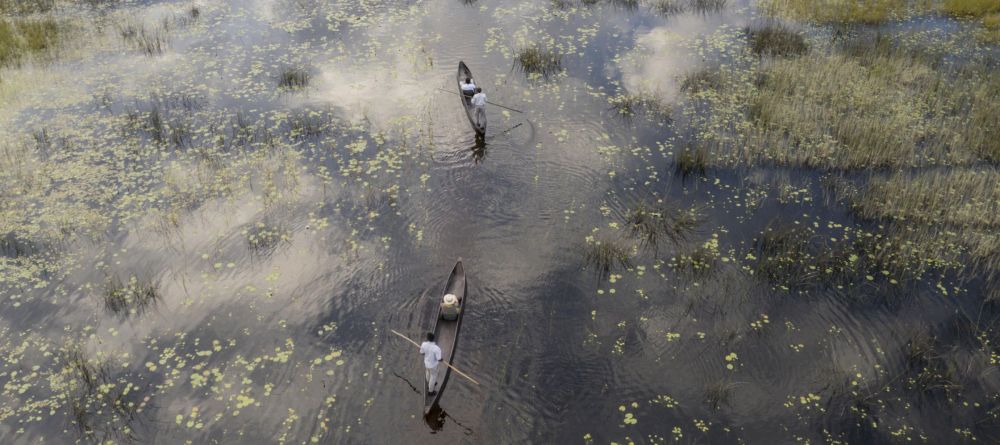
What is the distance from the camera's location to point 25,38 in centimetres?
2298

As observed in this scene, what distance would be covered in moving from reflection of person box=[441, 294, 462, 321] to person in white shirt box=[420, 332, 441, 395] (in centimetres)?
117

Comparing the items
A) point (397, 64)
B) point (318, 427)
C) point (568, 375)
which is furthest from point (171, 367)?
point (397, 64)

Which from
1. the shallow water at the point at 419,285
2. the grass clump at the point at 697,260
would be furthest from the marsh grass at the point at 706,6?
the grass clump at the point at 697,260

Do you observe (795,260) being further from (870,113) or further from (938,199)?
(870,113)

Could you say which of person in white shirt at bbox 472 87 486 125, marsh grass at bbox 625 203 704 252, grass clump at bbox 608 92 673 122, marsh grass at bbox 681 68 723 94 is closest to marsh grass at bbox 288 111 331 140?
person in white shirt at bbox 472 87 486 125

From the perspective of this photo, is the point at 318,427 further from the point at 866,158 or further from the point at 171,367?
Result: the point at 866,158

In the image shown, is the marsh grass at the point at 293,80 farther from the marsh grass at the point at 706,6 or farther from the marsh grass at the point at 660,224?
the marsh grass at the point at 706,6

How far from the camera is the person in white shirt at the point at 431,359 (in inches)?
420

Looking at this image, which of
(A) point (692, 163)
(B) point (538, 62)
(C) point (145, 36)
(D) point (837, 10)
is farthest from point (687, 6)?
(C) point (145, 36)

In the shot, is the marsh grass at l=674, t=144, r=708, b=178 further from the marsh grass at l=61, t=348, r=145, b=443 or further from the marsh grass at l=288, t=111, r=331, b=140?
the marsh grass at l=61, t=348, r=145, b=443

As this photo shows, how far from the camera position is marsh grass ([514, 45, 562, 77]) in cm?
2155

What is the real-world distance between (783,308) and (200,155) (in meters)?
15.2

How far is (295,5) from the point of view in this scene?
26703 millimetres

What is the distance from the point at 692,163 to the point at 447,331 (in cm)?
861
